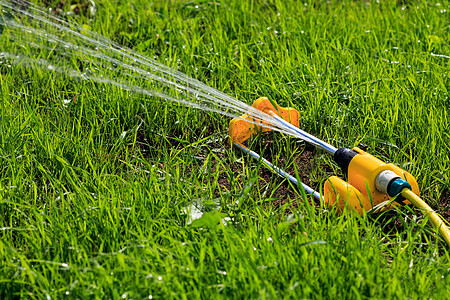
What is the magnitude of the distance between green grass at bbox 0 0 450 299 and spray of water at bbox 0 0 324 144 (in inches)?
3.5

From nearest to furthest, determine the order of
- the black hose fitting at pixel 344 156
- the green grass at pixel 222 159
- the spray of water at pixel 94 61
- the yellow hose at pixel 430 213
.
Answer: the green grass at pixel 222 159
the yellow hose at pixel 430 213
the black hose fitting at pixel 344 156
the spray of water at pixel 94 61

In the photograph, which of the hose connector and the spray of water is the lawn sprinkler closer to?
the hose connector

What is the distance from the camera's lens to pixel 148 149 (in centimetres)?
281

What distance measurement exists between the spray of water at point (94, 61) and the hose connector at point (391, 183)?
473 millimetres

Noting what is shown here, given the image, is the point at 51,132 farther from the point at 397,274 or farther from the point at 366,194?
the point at 397,274

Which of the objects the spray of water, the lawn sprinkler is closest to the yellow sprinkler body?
the lawn sprinkler

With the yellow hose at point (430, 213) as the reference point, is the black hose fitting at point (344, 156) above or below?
above

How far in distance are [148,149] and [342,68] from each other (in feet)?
4.44

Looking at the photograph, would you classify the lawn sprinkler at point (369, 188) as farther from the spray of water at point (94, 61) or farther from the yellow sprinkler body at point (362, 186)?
the spray of water at point (94, 61)

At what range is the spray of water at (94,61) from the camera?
2.99m

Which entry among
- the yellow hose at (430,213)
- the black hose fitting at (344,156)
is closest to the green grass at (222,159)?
the yellow hose at (430,213)

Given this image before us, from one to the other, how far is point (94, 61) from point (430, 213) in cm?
232

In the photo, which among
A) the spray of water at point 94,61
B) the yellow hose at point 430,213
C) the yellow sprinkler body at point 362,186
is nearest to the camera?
the yellow hose at point 430,213

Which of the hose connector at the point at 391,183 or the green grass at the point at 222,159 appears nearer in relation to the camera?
the green grass at the point at 222,159
